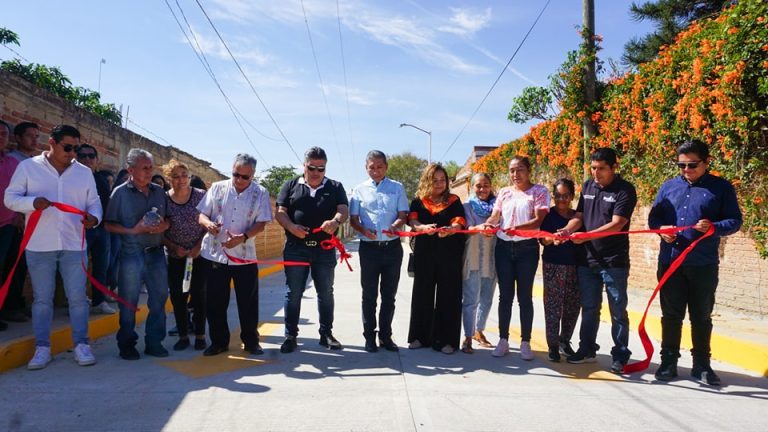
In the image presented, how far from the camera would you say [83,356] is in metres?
4.39

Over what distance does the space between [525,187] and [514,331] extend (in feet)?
7.48

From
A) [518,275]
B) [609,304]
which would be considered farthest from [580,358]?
[518,275]

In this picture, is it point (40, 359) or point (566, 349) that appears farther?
point (566, 349)

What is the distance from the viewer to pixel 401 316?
734 centimetres

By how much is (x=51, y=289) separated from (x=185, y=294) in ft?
3.87

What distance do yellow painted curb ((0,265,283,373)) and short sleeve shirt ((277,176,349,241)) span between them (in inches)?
91.6

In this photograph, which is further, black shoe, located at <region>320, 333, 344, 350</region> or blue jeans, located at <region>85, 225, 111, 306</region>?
blue jeans, located at <region>85, 225, 111, 306</region>

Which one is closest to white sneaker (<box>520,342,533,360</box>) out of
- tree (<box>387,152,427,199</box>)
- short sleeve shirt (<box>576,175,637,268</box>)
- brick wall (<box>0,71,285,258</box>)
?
short sleeve shirt (<box>576,175,637,268</box>)

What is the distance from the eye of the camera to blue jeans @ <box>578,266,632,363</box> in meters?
4.53

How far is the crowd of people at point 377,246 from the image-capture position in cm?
433

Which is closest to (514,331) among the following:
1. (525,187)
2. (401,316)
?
(401,316)

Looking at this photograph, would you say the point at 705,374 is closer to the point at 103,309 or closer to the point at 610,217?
the point at 610,217

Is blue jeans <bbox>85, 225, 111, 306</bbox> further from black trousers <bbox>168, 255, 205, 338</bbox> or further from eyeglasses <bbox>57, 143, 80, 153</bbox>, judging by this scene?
eyeglasses <bbox>57, 143, 80, 153</bbox>

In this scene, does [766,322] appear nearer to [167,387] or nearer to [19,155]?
[167,387]
